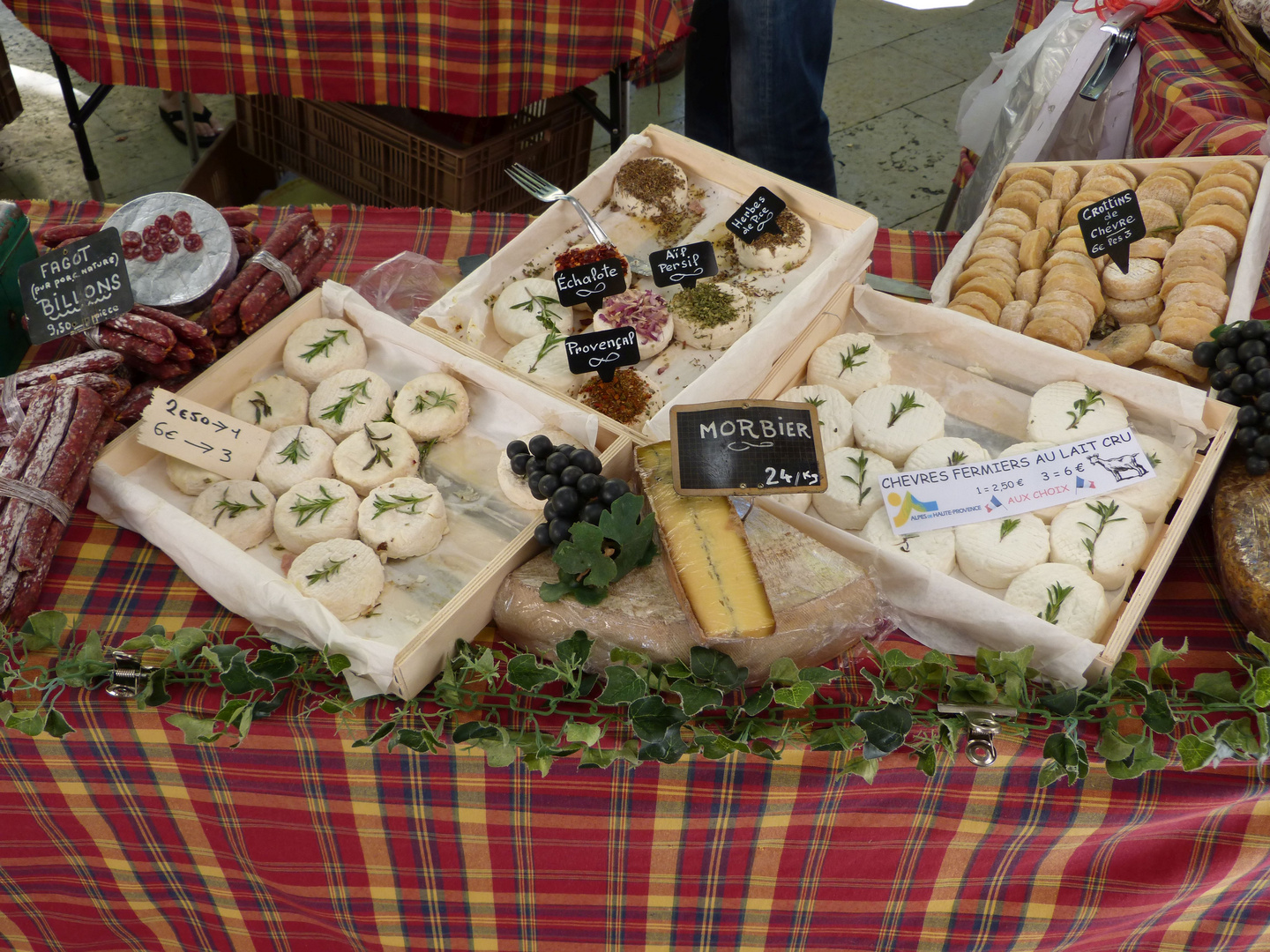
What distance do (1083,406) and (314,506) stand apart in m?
1.43

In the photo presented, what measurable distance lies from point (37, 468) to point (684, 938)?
51.6 inches

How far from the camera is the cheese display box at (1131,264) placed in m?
1.94

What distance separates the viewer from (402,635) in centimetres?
149

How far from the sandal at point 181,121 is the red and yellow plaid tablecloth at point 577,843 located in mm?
3305

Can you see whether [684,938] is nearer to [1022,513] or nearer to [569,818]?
[569,818]

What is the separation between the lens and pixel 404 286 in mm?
2148

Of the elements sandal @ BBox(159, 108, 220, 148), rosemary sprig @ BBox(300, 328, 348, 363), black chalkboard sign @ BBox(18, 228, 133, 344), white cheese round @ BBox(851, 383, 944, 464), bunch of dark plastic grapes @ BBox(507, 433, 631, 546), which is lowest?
sandal @ BBox(159, 108, 220, 148)

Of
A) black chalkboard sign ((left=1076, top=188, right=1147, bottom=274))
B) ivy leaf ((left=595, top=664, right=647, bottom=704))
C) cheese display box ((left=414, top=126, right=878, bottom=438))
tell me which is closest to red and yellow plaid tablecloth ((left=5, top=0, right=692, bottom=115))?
cheese display box ((left=414, top=126, right=878, bottom=438))

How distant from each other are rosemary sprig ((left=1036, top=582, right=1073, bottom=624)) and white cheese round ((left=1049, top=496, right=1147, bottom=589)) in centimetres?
9

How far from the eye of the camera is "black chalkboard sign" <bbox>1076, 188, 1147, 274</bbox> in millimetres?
2029

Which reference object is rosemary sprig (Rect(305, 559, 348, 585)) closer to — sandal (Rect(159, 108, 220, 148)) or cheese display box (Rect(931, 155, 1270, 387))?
cheese display box (Rect(931, 155, 1270, 387))

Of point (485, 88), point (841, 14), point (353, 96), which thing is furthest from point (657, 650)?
point (841, 14)

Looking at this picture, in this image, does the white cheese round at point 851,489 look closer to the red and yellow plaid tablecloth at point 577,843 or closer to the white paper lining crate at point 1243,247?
the red and yellow plaid tablecloth at point 577,843

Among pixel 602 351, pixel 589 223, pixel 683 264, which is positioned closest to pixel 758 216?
pixel 683 264
